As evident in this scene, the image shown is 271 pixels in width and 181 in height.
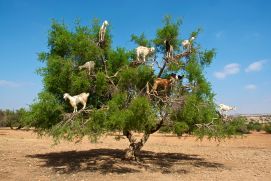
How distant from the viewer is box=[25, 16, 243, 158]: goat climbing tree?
1521 cm

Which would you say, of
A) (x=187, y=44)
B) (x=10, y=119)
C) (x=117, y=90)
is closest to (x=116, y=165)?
(x=117, y=90)

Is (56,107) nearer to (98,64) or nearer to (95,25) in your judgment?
(98,64)

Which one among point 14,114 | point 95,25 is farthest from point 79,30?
point 14,114

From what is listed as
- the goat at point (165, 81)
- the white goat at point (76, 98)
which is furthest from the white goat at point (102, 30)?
the goat at point (165, 81)

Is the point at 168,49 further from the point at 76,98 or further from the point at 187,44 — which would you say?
the point at 76,98

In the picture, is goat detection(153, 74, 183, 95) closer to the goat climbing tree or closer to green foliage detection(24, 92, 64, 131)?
the goat climbing tree

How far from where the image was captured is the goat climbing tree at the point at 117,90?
15.2 m

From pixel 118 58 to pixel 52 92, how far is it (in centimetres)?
361

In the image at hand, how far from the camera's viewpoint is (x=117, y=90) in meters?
16.2

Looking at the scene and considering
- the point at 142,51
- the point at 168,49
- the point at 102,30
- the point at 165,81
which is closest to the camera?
the point at 165,81

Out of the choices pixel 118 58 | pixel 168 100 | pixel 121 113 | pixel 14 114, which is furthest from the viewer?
pixel 14 114

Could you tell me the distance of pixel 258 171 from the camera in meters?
16.8

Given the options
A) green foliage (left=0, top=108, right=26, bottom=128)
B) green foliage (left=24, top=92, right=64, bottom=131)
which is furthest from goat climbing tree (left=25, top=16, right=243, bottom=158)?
green foliage (left=0, top=108, right=26, bottom=128)

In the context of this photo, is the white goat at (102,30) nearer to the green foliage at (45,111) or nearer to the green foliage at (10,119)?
the green foliage at (45,111)
